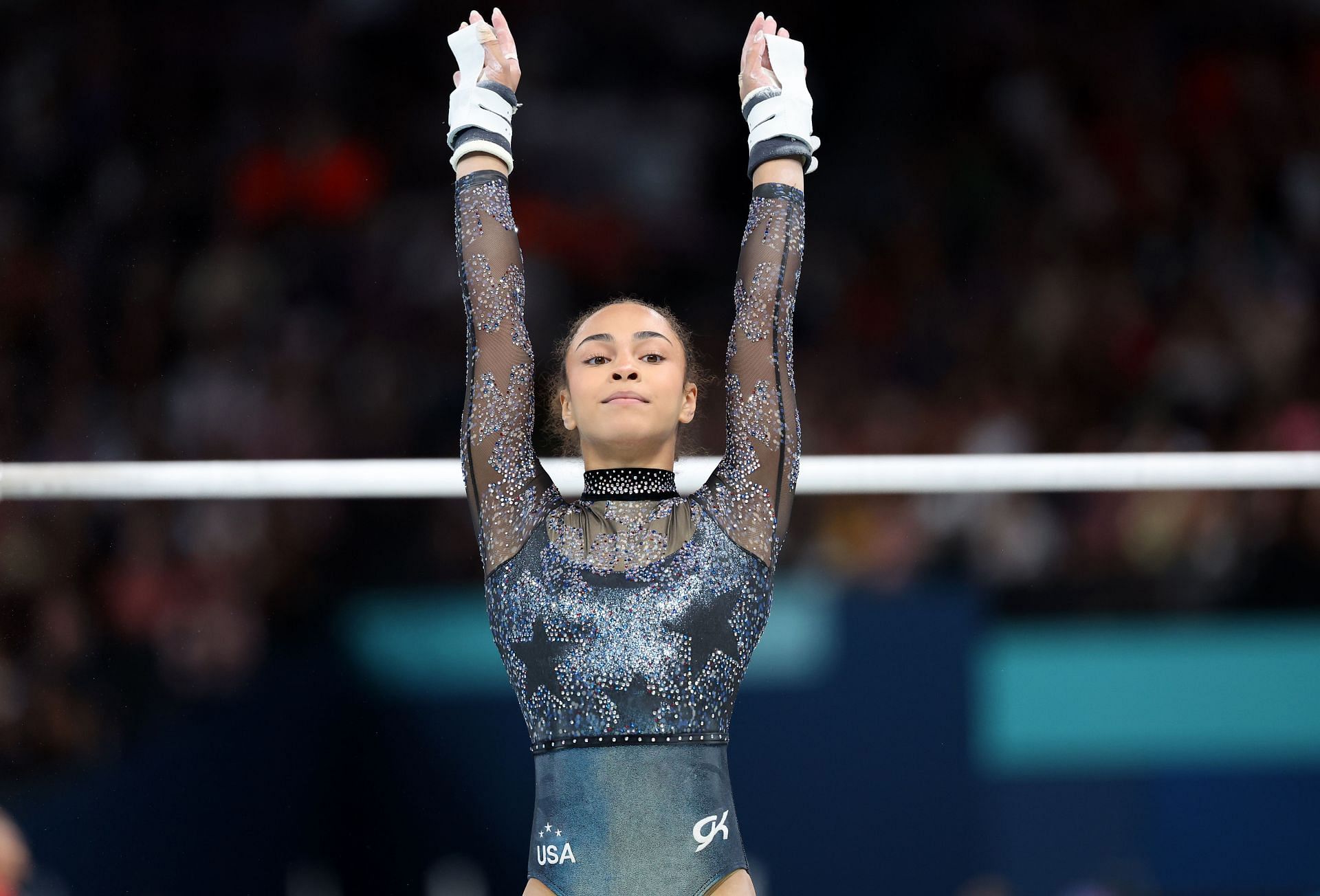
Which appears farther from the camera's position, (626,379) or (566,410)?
(566,410)

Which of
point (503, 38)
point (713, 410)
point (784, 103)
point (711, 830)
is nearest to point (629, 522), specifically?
point (711, 830)

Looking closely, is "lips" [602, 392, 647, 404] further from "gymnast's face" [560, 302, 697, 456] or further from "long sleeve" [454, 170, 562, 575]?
"long sleeve" [454, 170, 562, 575]

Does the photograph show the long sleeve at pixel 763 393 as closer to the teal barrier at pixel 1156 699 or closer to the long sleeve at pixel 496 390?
the long sleeve at pixel 496 390

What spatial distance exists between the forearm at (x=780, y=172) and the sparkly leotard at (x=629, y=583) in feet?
0.07

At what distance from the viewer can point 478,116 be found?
2199mm

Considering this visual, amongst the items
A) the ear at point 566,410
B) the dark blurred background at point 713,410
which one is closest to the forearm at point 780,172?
the ear at point 566,410

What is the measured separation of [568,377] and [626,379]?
0.13m

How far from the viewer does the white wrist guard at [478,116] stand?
7.22 feet

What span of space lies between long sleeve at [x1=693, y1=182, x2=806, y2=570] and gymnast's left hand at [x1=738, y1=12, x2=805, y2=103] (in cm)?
20

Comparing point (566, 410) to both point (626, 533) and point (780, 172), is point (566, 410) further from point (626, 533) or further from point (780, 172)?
point (780, 172)

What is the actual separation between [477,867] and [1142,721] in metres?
1.98

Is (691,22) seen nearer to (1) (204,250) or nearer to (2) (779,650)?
(1) (204,250)

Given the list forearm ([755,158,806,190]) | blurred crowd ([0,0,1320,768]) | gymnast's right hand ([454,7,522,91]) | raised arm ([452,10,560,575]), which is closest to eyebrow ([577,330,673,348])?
raised arm ([452,10,560,575])

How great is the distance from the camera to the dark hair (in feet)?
7.29
